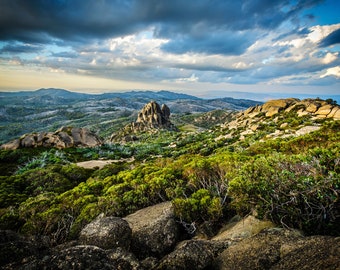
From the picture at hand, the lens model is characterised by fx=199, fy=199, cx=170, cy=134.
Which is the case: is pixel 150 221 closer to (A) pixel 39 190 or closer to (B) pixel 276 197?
(B) pixel 276 197

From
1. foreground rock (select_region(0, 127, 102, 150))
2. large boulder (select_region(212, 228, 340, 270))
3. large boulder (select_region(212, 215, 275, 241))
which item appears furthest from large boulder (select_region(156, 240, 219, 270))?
foreground rock (select_region(0, 127, 102, 150))

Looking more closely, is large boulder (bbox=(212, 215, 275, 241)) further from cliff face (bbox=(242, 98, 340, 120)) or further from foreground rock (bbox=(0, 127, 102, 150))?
foreground rock (bbox=(0, 127, 102, 150))

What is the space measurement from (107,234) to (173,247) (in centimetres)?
270

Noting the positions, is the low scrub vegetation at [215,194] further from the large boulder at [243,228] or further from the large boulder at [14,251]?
the large boulder at [14,251]

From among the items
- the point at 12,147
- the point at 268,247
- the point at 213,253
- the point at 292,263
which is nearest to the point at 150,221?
the point at 213,253

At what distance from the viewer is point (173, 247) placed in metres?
8.05

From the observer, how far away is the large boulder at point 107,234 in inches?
282

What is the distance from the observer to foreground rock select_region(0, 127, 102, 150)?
50406mm

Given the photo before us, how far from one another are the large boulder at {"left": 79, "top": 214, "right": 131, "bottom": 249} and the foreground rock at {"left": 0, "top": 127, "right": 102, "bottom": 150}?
170ft

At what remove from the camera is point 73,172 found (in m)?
27.2

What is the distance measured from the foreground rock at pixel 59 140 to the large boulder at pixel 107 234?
5172 centimetres

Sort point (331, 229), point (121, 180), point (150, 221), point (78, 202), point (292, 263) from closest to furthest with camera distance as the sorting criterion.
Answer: point (292, 263), point (331, 229), point (150, 221), point (78, 202), point (121, 180)

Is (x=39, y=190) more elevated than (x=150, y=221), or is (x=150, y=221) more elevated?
(x=150, y=221)

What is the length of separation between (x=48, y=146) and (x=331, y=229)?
191ft
